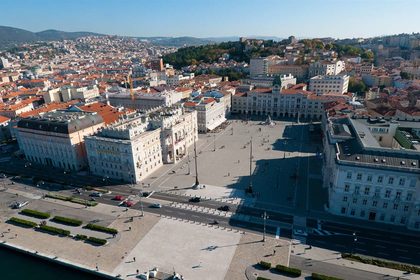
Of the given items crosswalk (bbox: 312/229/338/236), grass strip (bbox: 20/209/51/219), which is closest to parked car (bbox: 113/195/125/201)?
grass strip (bbox: 20/209/51/219)

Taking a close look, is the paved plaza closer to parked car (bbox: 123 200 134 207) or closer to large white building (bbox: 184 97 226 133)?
large white building (bbox: 184 97 226 133)

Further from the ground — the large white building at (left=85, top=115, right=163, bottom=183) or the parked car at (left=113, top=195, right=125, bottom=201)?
the large white building at (left=85, top=115, right=163, bottom=183)

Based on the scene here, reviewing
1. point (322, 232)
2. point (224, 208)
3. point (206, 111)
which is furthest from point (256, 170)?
point (206, 111)

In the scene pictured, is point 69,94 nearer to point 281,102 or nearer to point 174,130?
point 174,130

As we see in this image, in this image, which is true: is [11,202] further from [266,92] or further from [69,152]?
[266,92]

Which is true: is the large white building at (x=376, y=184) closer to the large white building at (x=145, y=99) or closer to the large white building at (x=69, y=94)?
the large white building at (x=145, y=99)

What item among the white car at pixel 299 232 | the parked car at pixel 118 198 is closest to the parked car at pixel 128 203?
the parked car at pixel 118 198

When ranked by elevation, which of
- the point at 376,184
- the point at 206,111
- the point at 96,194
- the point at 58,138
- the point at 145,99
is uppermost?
the point at 145,99

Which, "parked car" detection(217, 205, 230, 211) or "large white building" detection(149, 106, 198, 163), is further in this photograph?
"large white building" detection(149, 106, 198, 163)
